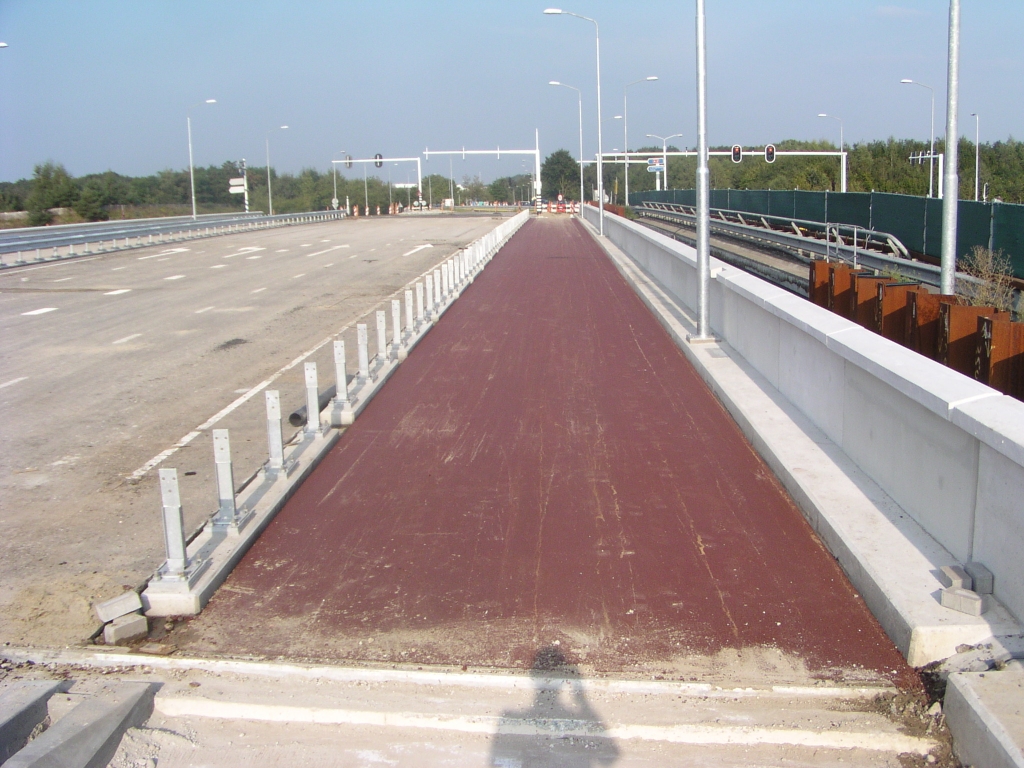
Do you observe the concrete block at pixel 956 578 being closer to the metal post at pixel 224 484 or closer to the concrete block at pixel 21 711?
the metal post at pixel 224 484

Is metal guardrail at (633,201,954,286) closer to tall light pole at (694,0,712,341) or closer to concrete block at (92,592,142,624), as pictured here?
tall light pole at (694,0,712,341)

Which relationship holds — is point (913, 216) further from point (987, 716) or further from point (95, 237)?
point (95, 237)

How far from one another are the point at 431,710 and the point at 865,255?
2603 centimetres

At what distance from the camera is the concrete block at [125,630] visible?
6.05 meters

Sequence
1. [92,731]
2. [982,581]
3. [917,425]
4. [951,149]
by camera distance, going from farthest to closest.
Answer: [951,149] < [917,425] < [982,581] < [92,731]

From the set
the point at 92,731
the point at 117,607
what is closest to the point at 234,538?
the point at 117,607

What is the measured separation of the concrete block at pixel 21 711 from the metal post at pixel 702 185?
1149 centimetres

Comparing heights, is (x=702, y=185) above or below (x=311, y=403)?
above

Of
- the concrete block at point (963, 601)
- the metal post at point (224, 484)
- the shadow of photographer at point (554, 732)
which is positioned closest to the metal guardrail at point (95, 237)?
the metal post at point (224, 484)

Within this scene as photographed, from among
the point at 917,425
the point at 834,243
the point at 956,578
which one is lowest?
the point at 956,578

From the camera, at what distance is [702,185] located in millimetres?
15359

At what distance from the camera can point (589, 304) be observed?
71.5 ft

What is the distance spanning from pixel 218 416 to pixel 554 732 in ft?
26.9

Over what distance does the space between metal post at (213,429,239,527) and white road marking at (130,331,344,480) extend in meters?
2.51
